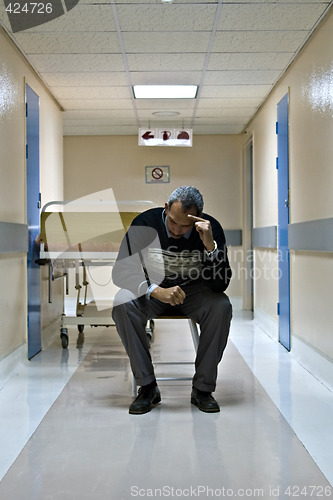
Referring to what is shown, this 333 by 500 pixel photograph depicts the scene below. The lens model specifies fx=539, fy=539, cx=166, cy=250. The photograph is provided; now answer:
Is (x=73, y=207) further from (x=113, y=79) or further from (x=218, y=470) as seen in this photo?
(x=218, y=470)

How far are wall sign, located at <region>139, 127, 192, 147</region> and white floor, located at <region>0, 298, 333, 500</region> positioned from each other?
3.21m

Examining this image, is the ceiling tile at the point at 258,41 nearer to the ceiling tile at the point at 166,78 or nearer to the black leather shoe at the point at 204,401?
the ceiling tile at the point at 166,78

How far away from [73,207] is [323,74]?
15.8 ft

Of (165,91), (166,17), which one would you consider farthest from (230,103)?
(166,17)

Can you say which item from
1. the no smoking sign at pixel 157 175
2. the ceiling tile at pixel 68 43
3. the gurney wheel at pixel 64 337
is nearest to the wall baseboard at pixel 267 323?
the gurney wheel at pixel 64 337

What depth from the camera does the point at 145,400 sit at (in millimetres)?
3055

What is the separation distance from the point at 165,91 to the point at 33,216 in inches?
81.5

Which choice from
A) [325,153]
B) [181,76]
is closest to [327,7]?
[325,153]

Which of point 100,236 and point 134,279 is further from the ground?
point 100,236

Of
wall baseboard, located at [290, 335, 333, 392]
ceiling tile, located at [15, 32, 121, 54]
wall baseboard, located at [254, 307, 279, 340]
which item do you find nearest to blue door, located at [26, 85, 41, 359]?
ceiling tile, located at [15, 32, 121, 54]

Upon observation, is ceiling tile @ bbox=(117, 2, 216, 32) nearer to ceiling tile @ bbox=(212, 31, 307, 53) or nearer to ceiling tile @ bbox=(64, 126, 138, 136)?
ceiling tile @ bbox=(212, 31, 307, 53)

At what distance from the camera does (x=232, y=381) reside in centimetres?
375

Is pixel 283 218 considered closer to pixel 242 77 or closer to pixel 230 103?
pixel 242 77

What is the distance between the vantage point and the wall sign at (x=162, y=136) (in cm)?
662
